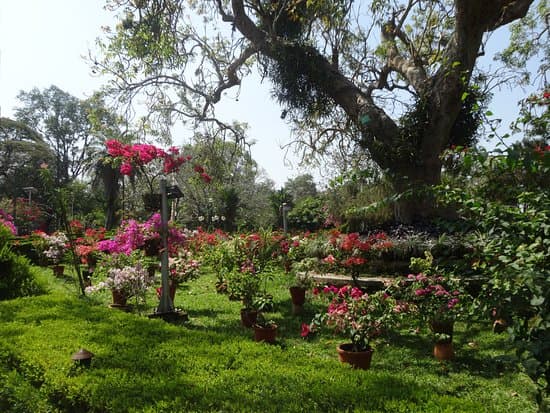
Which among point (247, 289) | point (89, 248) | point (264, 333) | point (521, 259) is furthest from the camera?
point (89, 248)

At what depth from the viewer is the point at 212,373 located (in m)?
2.53

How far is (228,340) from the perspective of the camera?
10.7ft

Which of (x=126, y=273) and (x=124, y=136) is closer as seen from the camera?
(x=126, y=273)

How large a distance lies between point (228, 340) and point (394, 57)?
8446 millimetres

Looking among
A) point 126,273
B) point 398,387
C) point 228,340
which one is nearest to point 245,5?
point 126,273

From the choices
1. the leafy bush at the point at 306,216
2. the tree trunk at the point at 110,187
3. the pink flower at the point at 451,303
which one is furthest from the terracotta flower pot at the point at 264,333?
the tree trunk at the point at 110,187

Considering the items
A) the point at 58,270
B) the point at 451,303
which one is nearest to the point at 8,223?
the point at 58,270

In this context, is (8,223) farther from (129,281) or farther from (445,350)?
(445,350)

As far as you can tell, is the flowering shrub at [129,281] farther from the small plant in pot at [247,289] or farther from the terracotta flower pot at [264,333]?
the terracotta flower pot at [264,333]

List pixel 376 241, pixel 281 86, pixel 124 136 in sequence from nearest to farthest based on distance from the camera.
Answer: pixel 376 241 < pixel 281 86 < pixel 124 136

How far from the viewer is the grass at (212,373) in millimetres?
2109

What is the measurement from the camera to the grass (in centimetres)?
211

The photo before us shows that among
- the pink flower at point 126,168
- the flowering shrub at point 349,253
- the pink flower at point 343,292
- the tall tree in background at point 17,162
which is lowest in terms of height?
the pink flower at point 343,292

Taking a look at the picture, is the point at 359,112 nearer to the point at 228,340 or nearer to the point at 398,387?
the point at 228,340
